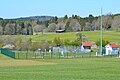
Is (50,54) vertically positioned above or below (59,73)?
below

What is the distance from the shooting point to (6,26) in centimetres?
19850

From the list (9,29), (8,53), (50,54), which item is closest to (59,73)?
(8,53)

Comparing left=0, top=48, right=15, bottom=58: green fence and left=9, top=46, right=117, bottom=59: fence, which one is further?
left=9, top=46, right=117, bottom=59: fence

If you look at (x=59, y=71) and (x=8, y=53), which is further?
(x=8, y=53)

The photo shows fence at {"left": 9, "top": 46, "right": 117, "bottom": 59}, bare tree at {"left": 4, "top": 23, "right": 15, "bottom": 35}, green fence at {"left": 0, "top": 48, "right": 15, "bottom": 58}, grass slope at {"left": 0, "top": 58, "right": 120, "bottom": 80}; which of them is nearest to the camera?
grass slope at {"left": 0, "top": 58, "right": 120, "bottom": 80}

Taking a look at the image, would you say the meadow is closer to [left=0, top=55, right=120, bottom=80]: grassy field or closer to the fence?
[left=0, top=55, right=120, bottom=80]: grassy field

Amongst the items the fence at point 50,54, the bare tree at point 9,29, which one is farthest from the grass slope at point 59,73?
the bare tree at point 9,29

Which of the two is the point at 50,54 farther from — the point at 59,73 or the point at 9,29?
the point at 9,29

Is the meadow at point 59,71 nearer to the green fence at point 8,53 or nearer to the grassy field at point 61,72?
the grassy field at point 61,72

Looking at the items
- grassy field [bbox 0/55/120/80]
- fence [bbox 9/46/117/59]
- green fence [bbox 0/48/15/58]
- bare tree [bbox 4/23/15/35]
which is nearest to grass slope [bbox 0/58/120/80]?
grassy field [bbox 0/55/120/80]

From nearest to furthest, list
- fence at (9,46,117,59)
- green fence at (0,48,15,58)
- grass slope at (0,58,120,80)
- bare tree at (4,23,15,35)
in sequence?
grass slope at (0,58,120,80), green fence at (0,48,15,58), fence at (9,46,117,59), bare tree at (4,23,15,35)

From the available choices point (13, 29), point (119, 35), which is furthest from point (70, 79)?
point (13, 29)

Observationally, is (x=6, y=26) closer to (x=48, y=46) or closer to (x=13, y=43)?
(x=13, y=43)

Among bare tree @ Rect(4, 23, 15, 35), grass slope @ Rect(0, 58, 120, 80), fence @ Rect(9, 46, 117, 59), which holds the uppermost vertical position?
bare tree @ Rect(4, 23, 15, 35)
